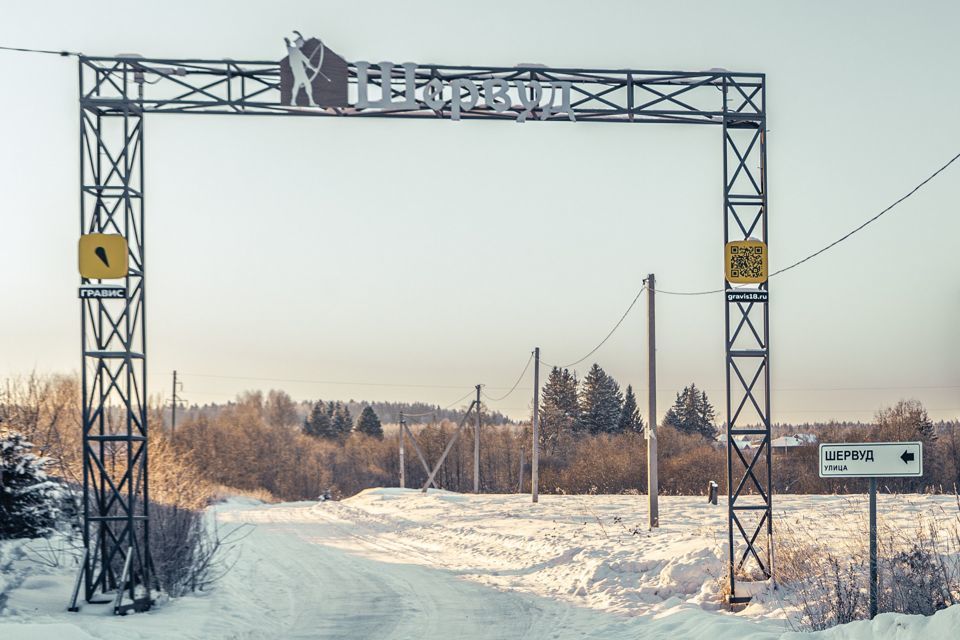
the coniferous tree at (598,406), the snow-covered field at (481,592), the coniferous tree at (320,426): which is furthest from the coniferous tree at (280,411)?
the snow-covered field at (481,592)

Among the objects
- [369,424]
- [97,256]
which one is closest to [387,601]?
[97,256]

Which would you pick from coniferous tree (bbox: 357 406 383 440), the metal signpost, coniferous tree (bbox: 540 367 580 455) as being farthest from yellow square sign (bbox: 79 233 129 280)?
coniferous tree (bbox: 357 406 383 440)

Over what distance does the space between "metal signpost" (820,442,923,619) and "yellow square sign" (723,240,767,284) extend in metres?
5.28

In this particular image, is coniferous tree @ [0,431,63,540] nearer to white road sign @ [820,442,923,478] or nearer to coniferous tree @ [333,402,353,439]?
white road sign @ [820,442,923,478]

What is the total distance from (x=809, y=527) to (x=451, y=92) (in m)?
11.8

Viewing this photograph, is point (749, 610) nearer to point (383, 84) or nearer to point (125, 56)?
point (383, 84)

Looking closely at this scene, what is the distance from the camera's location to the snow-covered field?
12.9m

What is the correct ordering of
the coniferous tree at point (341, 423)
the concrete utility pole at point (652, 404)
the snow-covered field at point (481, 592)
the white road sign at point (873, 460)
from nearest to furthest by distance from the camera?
1. the white road sign at point (873, 460)
2. the snow-covered field at point (481, 592)
3. the concrete utility pole at point (652, 404)
4. the coniferous tree at point (341, 423)

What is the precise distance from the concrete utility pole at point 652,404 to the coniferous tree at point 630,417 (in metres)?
72.5

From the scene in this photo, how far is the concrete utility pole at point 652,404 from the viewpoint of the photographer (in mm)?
25188

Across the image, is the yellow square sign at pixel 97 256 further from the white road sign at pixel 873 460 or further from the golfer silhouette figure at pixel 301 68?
the white road sign at pixel 873 460

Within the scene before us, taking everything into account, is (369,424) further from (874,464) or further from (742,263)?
(874,464)

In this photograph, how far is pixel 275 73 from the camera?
15391 millimetres

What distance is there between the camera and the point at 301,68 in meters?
15.3
